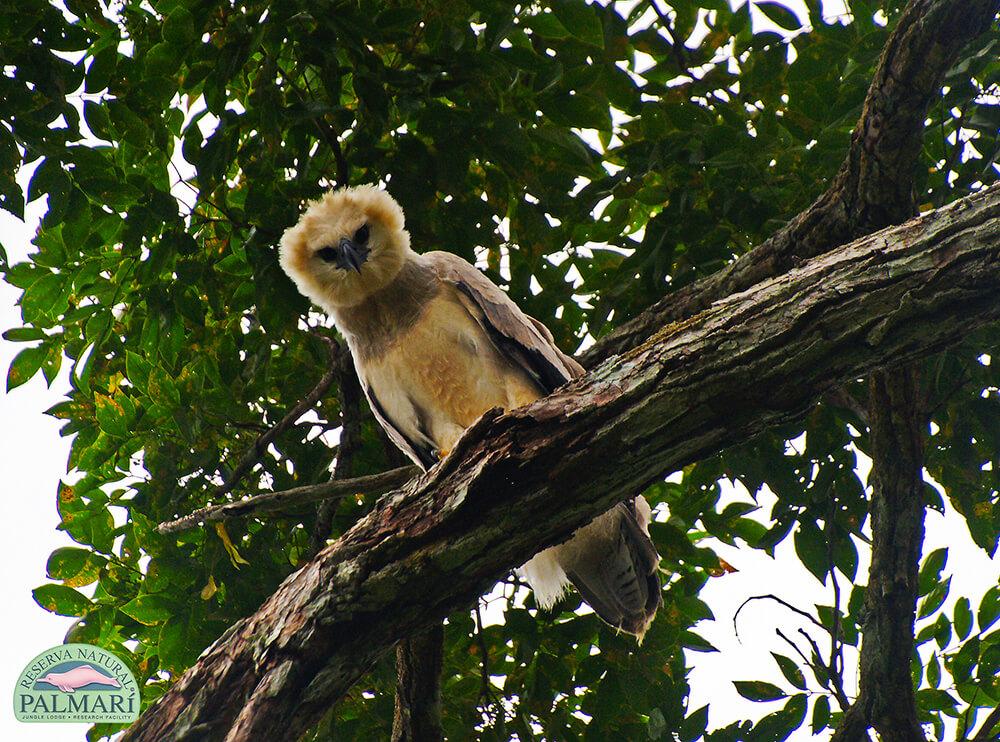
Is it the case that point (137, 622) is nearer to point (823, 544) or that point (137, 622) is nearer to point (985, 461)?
point (823, 544)

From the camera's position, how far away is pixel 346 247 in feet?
13.3

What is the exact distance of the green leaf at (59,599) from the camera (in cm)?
386

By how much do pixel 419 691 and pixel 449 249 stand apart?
180 cm

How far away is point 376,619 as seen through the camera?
2596 mm

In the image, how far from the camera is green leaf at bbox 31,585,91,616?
12.7ft

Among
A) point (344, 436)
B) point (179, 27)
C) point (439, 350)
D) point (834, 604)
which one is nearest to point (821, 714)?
point (834, 604)

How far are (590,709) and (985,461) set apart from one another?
1.95m

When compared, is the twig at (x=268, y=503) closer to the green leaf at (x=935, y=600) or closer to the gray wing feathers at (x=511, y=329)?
the gray wing feathers at (x=511, y=329)

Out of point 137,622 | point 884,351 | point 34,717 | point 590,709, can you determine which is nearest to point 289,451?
point 137,622

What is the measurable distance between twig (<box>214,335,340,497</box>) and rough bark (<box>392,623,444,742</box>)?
Answer: 966 mm

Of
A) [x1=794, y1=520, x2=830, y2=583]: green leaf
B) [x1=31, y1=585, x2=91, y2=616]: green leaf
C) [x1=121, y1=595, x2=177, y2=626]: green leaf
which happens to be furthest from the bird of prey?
[x1=31, y1=585, x2=91, y2=616]: green leaf

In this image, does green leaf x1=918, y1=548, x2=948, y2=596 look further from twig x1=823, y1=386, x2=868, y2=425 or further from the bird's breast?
the bird's breast

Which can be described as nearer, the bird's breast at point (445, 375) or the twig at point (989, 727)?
the twig at point (989, 727)

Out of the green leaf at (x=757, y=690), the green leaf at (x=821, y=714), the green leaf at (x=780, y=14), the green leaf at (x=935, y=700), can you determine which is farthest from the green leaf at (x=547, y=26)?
the green leaf at (x=935, y=700)
